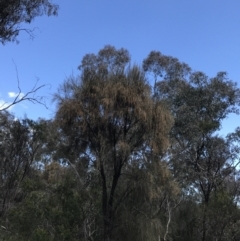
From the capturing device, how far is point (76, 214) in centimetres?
1272

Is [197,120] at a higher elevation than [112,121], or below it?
higher

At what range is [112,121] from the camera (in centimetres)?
1498

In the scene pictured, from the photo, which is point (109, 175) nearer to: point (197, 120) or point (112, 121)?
point (112, 121)

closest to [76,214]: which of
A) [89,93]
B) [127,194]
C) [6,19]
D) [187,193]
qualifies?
[127,194]

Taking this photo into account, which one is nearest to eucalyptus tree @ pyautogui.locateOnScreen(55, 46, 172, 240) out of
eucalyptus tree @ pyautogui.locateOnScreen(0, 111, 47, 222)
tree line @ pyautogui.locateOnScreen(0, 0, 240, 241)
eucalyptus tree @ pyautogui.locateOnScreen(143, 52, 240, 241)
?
tree line @ pyautogui.locateOnScreen(0, 0, 240, 241)

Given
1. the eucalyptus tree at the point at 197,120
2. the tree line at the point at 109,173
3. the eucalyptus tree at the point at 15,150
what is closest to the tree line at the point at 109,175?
the tree line at the point at 109,173

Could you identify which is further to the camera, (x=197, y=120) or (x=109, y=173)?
(x=197, y=120)

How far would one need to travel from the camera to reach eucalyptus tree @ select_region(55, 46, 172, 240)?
14867mm

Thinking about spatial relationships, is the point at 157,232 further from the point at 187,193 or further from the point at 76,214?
the point at 187,193

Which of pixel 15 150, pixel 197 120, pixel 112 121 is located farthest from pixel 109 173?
pixel 15 150

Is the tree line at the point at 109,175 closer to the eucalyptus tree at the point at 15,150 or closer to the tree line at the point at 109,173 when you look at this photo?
the tree line at the point at 109,173

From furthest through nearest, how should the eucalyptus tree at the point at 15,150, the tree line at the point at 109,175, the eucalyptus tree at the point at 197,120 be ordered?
the eucalyptus tree at the point at 15,150
the eucalyptus tree at the point at 197,120
the tree line at the point at 109,175

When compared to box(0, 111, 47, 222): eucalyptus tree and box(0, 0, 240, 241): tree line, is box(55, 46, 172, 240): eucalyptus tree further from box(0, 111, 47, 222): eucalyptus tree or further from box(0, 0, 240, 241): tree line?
box(0, 111, 47, 222): eucalyptus tree

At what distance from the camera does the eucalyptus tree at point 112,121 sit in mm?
14867
